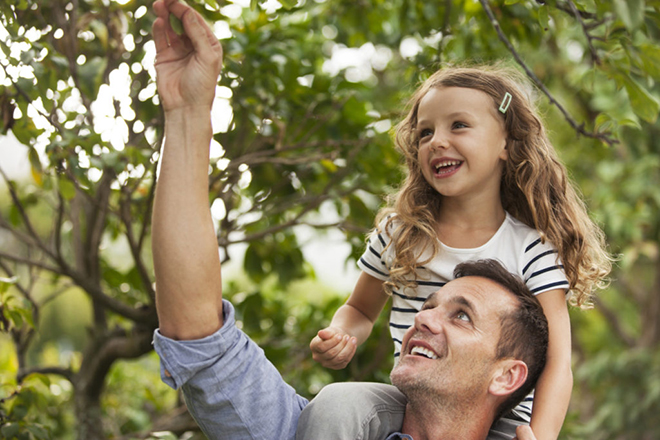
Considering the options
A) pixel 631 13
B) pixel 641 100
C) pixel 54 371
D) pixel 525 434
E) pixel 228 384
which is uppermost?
pixel 631 13

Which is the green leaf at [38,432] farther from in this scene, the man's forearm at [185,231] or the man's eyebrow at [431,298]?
the man's eyebrow at [431,298]

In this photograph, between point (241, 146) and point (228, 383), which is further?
point (241, 146)

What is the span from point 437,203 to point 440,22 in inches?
48.0

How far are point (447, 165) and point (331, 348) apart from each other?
0.59 metres

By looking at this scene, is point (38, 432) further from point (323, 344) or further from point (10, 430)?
point (323, 344)

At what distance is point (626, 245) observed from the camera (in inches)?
241

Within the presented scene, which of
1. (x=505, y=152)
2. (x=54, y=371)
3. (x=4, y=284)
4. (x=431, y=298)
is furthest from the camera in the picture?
(x=54, y=371)

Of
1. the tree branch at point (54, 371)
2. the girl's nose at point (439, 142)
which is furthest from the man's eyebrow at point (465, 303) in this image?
the tree branch at point (54, 371)

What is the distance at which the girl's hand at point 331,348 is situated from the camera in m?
1.61

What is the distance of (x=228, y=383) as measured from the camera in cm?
133

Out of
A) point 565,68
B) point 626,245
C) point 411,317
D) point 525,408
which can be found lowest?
point 626,245

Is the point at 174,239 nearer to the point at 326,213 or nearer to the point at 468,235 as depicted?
the point at 468,235

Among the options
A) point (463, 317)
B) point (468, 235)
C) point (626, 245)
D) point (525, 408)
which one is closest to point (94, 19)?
point (468, 235)

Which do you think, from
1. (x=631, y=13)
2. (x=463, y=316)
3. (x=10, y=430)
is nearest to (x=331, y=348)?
(x=463, y=316)
